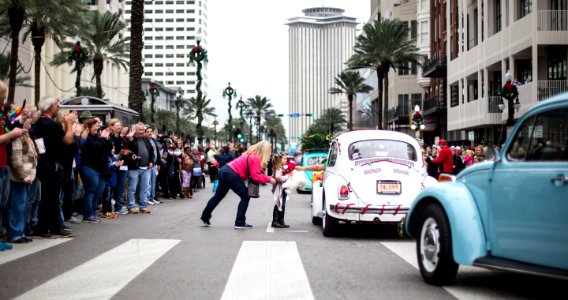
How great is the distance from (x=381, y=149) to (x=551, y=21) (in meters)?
21.5

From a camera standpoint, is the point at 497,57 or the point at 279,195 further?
the point at 497,57

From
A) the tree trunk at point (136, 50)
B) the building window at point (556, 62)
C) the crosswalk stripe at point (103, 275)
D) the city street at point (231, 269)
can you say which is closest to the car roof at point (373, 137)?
the city street at point (231, 269)

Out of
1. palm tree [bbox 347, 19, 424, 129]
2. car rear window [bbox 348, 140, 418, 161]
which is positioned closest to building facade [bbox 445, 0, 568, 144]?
palm tree [bbox 347, 19, 424, 129]

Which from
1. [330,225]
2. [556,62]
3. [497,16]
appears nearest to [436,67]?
[497,16]

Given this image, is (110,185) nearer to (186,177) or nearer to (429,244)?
(186,177)

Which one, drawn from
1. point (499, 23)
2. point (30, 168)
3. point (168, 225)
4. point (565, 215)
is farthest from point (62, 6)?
point (565, 215)

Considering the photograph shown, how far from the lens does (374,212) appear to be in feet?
35.6

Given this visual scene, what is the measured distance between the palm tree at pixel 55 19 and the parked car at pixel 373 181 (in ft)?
89.2

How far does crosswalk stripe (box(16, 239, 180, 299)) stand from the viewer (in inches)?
239

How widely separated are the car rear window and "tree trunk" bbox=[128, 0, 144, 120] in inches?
594

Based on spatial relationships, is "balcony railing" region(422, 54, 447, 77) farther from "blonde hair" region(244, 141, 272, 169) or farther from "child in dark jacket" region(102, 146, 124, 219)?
"blonde hair" region(244, 141, 272, 169)

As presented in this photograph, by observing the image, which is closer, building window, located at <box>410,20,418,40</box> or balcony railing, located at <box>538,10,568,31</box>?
balcony railing, located at <box>538,10,568,31</box>

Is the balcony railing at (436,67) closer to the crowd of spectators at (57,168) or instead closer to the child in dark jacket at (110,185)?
the crowd of spectators at (57,168)

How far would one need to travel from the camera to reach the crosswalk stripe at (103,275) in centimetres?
607
